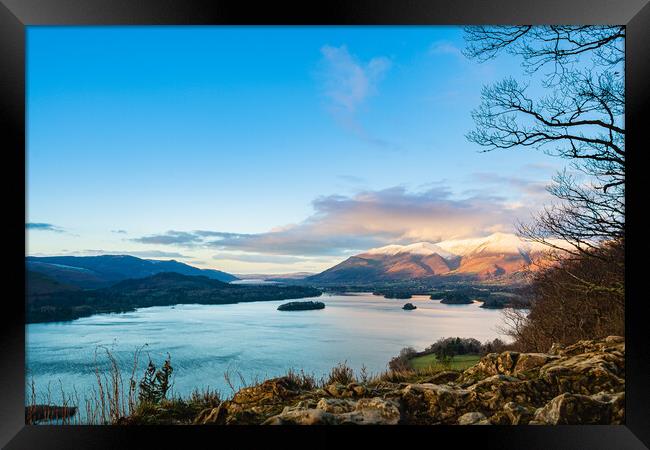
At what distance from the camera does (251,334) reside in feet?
20.1

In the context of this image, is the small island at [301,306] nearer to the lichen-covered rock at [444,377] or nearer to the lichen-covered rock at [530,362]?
the lichen-covered rock at [444,377]

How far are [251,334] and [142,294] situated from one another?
5.38 ft

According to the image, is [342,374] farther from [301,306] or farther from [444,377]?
[301,306]

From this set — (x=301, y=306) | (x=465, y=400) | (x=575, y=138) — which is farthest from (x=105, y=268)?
(x=575, y=138)

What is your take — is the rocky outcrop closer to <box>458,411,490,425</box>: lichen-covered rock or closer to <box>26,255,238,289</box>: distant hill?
<box>458,411,490,425</box>: lichen-covered rock

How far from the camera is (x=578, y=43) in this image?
390 centimetres

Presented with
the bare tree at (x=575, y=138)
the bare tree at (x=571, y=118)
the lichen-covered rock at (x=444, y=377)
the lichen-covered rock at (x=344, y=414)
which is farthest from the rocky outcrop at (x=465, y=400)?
the bare tree at (x=571, y=118)

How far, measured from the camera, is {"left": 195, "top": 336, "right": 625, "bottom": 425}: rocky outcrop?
2.96 meters

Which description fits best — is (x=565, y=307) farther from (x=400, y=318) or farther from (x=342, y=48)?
(x=342, y=48)

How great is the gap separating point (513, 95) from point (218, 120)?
330cm

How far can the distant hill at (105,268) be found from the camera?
5.42m

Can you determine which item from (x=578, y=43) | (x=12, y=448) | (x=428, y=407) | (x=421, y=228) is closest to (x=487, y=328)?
(x=421, y=228)

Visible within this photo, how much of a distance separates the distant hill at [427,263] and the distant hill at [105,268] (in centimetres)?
148

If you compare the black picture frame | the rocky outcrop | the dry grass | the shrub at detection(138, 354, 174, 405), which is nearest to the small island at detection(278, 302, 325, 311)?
the dry grass
